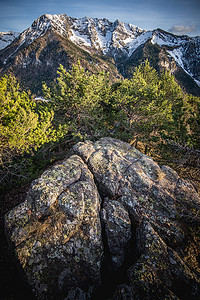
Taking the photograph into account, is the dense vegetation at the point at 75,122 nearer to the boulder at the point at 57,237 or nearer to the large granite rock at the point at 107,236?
the large granite rock at the point at 107,236

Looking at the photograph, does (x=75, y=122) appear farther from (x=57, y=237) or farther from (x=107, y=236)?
(x=107, y=236)

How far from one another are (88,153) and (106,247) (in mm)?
5531

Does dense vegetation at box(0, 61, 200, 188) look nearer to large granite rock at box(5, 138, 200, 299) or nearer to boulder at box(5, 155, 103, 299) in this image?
large granite rock at box(5, 138, 200, 299)

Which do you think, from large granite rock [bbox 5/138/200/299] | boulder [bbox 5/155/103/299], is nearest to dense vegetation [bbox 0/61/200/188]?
large granite rock [bbox 5/138/200/299]

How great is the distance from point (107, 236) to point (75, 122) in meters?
10.9

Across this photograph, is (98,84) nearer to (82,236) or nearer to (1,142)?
(1,142)

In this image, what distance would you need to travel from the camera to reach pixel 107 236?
5.67 m

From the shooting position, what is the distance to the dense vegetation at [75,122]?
785cm

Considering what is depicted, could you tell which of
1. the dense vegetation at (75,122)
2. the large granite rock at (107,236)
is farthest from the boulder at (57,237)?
the dense vegetation at (75,122)

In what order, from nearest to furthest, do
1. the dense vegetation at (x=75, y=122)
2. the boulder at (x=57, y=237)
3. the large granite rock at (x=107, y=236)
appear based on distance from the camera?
the large granite rock at (x=107, y=236) → the boulder at (x=57, y=237) → the dense vegetation at (x=75, y=122)

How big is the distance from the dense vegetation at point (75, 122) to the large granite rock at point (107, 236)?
3.12 metres

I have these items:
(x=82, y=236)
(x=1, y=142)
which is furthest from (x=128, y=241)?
(x=1, y=142)

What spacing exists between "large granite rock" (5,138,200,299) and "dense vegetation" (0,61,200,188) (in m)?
3.12

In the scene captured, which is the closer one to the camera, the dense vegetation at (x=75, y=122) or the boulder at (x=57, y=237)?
A: the boulder at (x=57, y=237)
